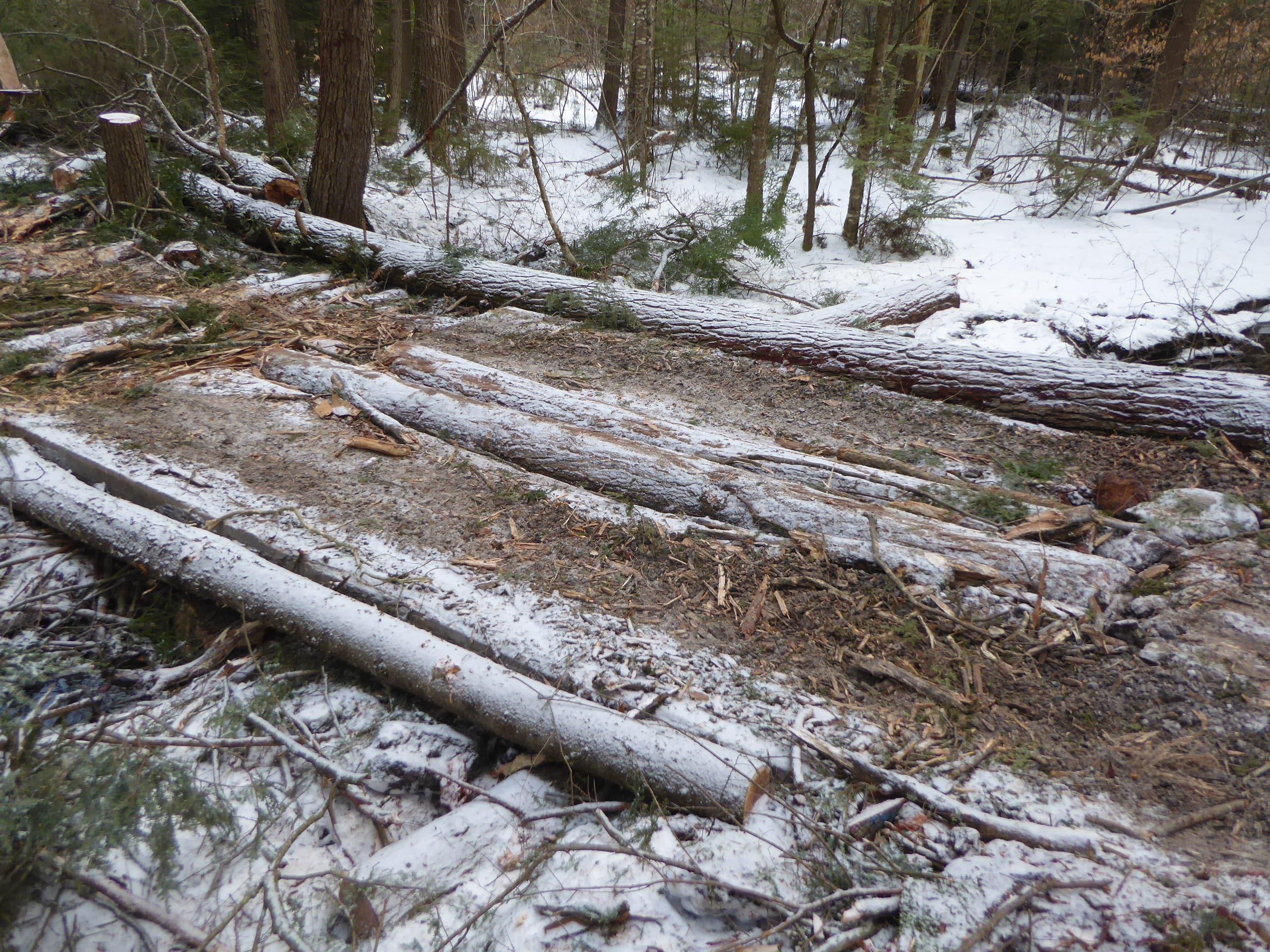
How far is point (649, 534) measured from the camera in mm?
2926

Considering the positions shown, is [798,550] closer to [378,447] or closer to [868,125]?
[378,447]

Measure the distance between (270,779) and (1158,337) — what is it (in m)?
6.49

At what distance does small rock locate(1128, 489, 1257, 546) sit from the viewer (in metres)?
2.92

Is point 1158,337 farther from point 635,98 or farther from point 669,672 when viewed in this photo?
point 635,98

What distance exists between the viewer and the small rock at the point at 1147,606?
2.49m

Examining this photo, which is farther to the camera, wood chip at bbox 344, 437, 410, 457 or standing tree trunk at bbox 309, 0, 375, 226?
standing tree trunk at bbox 309, 0, 375, 226

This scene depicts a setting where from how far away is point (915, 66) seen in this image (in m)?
10.2

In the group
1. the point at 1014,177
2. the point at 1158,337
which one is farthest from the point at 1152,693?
the point at 1014,177

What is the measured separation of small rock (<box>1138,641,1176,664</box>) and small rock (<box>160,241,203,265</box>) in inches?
269

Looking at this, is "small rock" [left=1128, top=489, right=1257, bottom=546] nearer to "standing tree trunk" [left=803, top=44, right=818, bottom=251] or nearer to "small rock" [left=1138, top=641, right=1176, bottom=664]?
"small rock" [left=1138, top=641, right=1176, bottom=664]

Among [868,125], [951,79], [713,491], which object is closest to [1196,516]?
[713,491]

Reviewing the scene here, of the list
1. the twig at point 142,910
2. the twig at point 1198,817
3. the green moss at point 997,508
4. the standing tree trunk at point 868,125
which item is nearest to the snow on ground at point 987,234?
the standing tree trunk at point 868,125

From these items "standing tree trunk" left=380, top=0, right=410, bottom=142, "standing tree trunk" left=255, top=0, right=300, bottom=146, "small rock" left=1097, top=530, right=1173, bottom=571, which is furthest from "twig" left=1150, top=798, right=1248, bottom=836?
"standing tree trunk" left=380, top=0, right=410, bottom=142

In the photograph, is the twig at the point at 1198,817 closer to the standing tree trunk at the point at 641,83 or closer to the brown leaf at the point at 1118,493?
the brown leaf at the point at 1118,493
